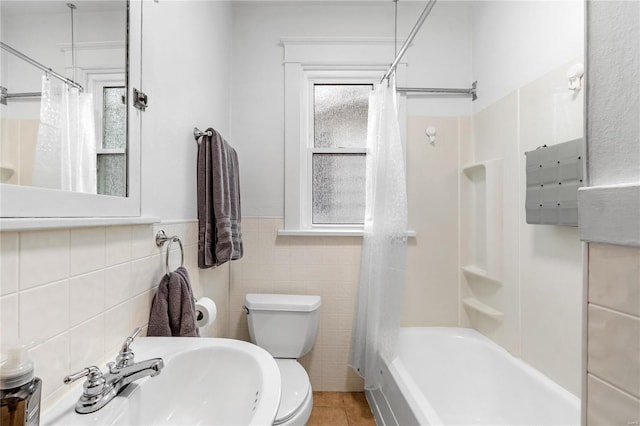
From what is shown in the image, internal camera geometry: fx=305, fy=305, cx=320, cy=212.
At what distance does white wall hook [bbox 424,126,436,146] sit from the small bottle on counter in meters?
2.02

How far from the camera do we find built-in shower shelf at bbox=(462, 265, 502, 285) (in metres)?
1.70

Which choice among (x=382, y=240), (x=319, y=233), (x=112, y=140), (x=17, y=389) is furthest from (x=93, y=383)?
(x=319, y=233)

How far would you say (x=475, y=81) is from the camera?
1954 millimetres

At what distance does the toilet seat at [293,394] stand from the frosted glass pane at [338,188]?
0.91 metres

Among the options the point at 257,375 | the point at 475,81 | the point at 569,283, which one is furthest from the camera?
the point at 475,81

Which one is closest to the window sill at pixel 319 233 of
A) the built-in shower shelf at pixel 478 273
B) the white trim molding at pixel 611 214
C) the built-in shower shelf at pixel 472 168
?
the built-in shower shelf at pixel 478 273

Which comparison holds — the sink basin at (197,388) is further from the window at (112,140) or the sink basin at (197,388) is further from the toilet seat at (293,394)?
the window at (112,140)

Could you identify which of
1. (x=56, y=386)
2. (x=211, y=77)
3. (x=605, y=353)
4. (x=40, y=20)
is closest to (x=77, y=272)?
(x=56, y=386)

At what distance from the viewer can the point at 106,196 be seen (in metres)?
0.78

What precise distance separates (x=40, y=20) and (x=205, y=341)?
84 cm

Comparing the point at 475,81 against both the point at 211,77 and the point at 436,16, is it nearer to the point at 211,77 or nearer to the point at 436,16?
the point at 436,16

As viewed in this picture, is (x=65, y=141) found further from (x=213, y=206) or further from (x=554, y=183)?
(x=554, y=183)

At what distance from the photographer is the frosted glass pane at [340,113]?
206cm

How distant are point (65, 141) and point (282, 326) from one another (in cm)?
137
